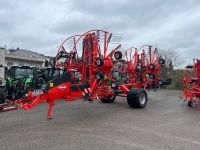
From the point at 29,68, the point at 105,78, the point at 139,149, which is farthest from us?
the point at 29,68

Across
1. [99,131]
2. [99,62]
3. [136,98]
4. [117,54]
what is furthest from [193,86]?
[99,131]

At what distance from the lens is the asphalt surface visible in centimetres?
558

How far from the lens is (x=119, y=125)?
7.48 metres

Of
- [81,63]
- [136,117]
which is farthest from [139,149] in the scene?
[81,63]

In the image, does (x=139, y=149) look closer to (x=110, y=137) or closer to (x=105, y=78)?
(x=110, y=137)

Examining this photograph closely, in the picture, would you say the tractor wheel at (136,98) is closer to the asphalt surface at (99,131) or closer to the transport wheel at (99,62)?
the asphalt surface at (99,131)

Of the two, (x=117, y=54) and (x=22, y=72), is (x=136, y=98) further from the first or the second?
(x=22, y=72)

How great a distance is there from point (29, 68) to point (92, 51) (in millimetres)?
5736

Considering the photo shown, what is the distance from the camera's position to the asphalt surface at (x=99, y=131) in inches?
220

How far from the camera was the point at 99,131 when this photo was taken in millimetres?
6750

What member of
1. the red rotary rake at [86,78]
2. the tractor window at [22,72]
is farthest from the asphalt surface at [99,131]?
the tractor window at [22,72]

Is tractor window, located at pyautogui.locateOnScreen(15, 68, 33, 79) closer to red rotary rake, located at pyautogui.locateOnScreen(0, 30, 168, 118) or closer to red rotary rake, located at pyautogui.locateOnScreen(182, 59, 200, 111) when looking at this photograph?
red rotary rake, located at pyautogui.locateOnScreen(0, 30, 168, 118)

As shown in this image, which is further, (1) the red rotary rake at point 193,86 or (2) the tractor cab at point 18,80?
(2) the tractor cab at point 18,80

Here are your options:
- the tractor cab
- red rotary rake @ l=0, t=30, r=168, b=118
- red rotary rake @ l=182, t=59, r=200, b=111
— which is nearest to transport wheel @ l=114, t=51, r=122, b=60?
red rotary rake @ l=0, t=30, r=168, b=118
